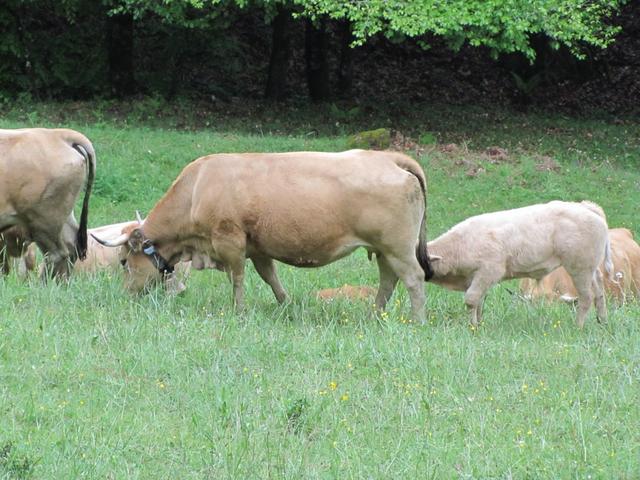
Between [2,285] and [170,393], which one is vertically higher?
[170,393]

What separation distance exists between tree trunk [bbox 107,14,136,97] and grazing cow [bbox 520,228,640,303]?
16902 millimetres

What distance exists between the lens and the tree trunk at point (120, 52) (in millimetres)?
27594

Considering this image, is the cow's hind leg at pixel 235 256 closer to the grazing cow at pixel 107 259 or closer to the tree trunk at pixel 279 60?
the grazing cow at pixel 107 259

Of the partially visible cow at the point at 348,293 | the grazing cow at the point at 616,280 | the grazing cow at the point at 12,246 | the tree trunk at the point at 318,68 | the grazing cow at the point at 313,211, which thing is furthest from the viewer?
the tree trunk at the point at 318,68

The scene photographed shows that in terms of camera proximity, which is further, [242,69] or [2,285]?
[242,69]

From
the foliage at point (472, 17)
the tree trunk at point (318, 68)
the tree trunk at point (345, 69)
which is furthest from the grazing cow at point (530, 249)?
the tree trunk at point (345, 69)

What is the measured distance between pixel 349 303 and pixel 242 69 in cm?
2067

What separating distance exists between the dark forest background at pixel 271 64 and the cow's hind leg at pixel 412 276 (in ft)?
46.6

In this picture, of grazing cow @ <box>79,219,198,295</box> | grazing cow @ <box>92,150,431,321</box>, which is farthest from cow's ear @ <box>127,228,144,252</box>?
grazing cow @ <box>92,150,431,321</box>

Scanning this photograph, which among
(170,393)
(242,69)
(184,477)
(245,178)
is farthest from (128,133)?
(184,477)

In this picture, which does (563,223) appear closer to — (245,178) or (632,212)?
(245,178)

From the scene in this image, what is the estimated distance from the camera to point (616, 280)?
41.6ft

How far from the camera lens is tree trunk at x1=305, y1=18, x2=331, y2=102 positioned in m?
29.1

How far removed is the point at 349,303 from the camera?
11266mm
